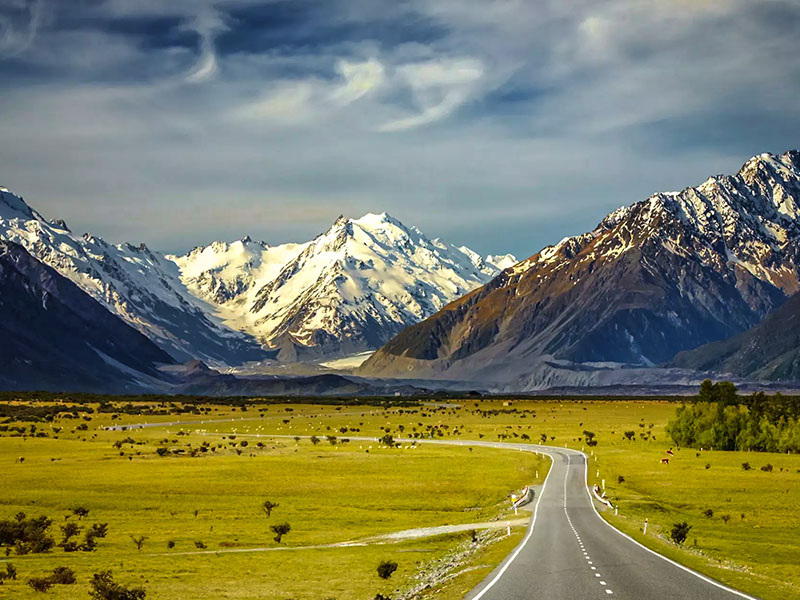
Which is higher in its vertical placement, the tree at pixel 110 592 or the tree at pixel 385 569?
the tree at pixel 110 592

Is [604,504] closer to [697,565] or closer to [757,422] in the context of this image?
[697,565]

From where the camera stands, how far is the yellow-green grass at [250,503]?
146ft

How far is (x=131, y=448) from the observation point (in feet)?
422

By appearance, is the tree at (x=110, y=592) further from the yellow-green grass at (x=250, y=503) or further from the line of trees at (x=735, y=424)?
the line of trees at (x=735, y=424)

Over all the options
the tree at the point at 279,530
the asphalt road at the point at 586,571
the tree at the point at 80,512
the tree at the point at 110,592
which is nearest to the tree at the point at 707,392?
the asphalt road at the point at 586,571

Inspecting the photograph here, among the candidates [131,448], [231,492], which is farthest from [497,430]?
[231,492]

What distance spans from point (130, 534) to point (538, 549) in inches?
1028

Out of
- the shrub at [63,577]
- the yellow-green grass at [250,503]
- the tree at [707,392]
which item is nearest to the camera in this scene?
the shrub at [63,577]

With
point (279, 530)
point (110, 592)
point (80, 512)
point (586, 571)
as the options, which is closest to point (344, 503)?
point (80, 512)

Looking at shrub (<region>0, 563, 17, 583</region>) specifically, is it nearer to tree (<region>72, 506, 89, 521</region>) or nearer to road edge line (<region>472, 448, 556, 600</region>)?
road edge line (<region>472, 448, 556, 600</region>)

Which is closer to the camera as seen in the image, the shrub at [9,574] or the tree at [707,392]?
the shrub at [9,574]

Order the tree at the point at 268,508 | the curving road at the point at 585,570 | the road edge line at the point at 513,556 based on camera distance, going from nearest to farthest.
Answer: the curving road at the point at 585,570 → the road edge line at the point at 513,556 → the tree at the point at 268,508

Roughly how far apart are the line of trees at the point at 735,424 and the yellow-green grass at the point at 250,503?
116 ft

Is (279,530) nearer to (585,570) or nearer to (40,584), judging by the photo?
(40,584)
